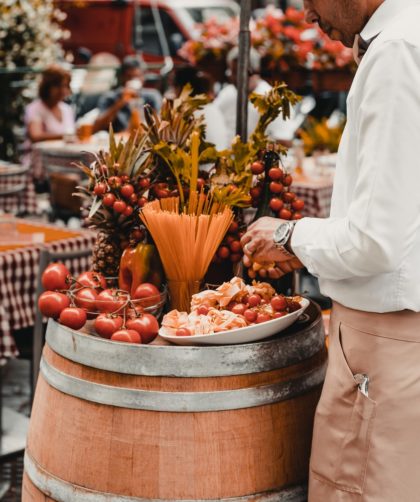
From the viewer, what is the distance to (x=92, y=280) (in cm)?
224

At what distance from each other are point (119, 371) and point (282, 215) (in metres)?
0.64

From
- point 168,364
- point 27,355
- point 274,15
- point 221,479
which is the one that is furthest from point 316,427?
point 274,15

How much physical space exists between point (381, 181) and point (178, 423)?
70 cm

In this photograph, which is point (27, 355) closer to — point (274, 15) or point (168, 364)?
point (168, 364)

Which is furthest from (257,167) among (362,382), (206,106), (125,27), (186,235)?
(125,27)

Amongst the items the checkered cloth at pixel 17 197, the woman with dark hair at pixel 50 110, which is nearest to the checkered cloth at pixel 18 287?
the checkered cloth at pixel 17 197

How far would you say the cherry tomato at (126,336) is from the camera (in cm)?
193

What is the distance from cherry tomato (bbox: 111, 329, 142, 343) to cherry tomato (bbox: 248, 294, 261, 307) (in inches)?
11.7

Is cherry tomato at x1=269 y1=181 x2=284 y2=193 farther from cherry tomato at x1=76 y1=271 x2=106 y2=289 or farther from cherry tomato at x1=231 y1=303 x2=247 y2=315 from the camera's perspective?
cherry tomato at x1=76 y1=271 x2=106 y2=289

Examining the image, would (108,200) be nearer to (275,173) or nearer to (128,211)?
(128,211)

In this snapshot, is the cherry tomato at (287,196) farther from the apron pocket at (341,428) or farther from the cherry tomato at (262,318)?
the apron pocket at (341,428)

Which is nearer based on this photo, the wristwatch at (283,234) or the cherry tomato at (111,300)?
the wristwatch at (283,234)

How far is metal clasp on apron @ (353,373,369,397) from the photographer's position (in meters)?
1.81

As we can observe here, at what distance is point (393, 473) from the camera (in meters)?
A: 1.79
